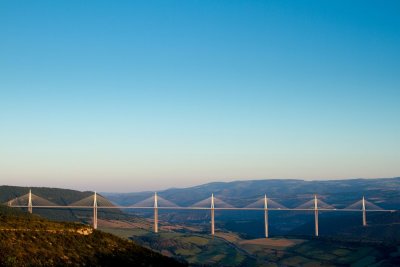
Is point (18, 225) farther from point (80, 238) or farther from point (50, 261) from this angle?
point (50, 261)

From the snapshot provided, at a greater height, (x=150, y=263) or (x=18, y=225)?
(x=18, y=225)

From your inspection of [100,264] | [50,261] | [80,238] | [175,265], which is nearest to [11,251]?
[50,261]

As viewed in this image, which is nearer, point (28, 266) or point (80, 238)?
point (28, 266)

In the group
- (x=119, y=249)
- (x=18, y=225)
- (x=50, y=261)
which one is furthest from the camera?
(x=119, y=249)

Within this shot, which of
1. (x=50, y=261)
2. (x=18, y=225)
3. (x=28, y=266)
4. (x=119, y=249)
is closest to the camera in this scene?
(x=28, y=266)

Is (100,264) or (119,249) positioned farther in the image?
(119,249)

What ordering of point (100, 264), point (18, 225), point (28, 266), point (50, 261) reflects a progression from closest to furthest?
point (28, 266)
point (50, 261)
point (100, 264)
point (18, 225)

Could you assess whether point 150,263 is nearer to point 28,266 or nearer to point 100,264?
point 100,264
